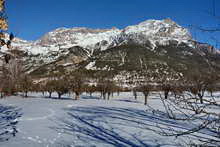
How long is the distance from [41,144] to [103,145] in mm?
2442

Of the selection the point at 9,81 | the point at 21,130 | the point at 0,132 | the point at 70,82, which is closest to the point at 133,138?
the point at 21,130

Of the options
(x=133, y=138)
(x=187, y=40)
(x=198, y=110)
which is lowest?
(x=133, y=138)

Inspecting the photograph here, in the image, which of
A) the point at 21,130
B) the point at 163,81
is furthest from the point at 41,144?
the point at 163,81

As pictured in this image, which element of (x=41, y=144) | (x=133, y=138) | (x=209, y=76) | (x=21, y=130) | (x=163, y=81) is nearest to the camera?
(x=209, y=76)

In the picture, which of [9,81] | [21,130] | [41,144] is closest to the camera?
[41,144]

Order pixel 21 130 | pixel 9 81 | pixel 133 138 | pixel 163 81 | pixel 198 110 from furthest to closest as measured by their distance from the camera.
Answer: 1. pixel 9 81
2. pixel 21 130
3. pixel 133 138
4. pixel 163 81
5. pixel 198 110

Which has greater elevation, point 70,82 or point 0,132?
point 70,82

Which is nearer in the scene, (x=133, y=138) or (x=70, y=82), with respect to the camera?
(x=133, y=138)

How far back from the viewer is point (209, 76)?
219 centimetres

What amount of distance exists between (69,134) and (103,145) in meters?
2.43

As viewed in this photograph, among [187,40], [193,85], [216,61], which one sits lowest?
[193,85]

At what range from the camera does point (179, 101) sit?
2.18 metres

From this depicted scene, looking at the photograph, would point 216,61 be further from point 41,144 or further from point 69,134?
point 69,134

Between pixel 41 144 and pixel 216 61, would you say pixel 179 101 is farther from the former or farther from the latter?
pixel 41 144
